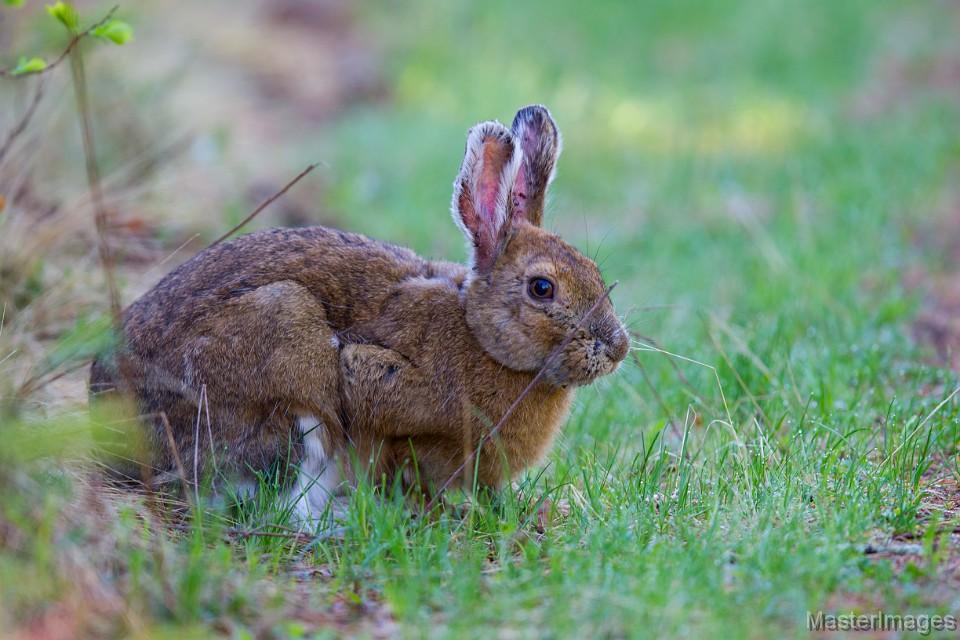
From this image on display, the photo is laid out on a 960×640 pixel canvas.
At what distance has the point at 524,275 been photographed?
4.66 m

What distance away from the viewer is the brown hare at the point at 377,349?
179 inches

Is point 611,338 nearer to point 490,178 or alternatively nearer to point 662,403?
point 490,178


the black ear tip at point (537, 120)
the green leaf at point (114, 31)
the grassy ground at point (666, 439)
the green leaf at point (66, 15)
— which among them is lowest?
the grassy ground at point (666, 439)

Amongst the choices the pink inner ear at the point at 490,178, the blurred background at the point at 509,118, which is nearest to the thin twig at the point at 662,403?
the blurred background at the point at 509,118

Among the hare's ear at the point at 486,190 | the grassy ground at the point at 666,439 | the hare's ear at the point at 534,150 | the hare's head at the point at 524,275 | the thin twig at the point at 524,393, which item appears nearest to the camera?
the grassy ground at the point at 666,439

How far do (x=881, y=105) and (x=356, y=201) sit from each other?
5.85 metres

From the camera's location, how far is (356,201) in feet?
33.4

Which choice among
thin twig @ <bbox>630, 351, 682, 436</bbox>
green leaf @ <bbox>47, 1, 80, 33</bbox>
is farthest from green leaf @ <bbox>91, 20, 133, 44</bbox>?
thin twig @ <bbox>630, 351, 682, 436</bbox>

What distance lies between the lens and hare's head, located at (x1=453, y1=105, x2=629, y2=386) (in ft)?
15.0

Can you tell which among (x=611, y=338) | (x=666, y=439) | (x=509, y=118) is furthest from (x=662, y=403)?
(x=509, y=118)

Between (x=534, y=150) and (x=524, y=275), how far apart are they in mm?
596

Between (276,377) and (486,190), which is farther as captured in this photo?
(486,190)

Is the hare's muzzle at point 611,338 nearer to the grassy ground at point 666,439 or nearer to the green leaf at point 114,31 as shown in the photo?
the grassy ground at point 666,439

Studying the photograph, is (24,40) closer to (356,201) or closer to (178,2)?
(356,201)
